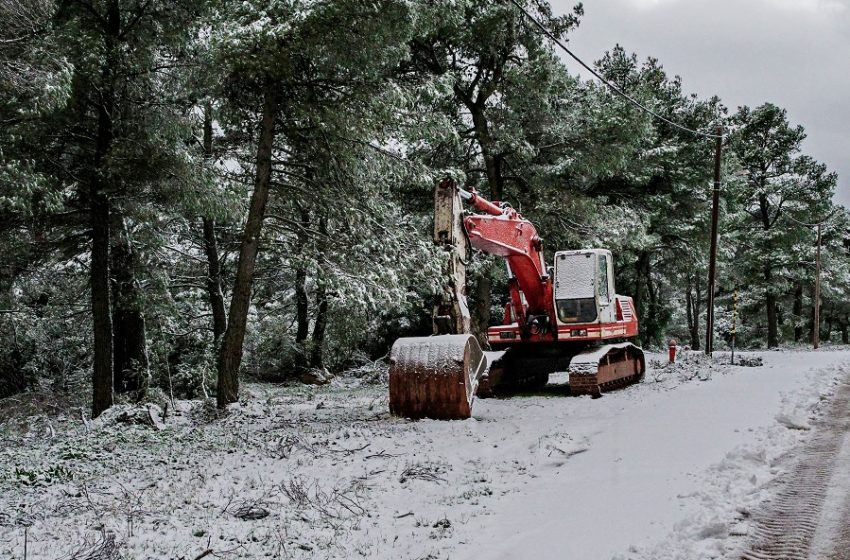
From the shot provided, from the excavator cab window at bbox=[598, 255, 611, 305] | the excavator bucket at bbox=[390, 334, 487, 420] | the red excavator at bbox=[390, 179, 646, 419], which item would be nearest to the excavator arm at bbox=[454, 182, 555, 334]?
the red excavator at bbox=[390, 179, 646, 419]

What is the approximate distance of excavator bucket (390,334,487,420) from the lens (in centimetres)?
891

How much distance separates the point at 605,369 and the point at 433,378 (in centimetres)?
487

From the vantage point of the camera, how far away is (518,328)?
13.4 metres

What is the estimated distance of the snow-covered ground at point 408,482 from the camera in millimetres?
4562

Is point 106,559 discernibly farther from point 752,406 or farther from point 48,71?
point 752,406

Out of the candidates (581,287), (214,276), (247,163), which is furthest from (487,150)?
(214,276)

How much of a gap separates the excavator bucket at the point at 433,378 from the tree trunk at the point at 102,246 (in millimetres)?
5205

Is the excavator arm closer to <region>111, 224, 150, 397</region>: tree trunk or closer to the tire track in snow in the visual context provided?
the tire track in snow

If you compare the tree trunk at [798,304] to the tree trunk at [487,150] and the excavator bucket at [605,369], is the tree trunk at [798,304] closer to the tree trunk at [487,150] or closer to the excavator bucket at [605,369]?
the tree trunk at [487,150]

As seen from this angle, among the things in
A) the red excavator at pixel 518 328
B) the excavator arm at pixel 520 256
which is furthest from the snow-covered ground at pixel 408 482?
the excavator arm at pixel 520 256

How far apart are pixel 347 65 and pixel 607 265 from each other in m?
6.75

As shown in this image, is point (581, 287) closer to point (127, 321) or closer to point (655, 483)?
point (655, 483)

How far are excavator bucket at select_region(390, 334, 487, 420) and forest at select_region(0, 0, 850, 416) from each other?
1630mm

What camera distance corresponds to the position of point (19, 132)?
9.38 metres
